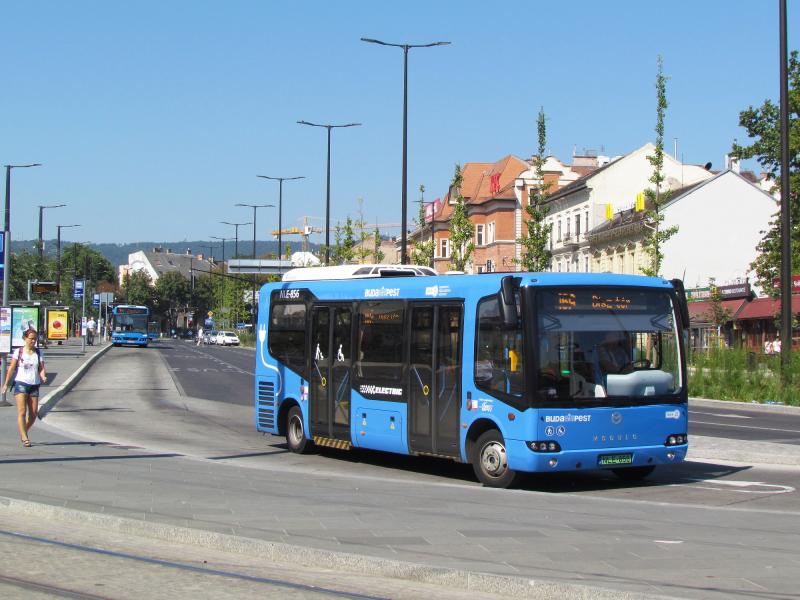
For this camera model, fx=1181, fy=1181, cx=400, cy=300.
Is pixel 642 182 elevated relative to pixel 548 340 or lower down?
elevated

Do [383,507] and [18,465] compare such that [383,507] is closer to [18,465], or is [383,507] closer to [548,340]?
[548,340]

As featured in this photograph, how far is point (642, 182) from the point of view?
255 feet

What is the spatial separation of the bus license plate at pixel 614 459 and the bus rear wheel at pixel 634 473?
3.93ft

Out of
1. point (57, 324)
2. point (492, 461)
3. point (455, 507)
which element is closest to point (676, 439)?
point (492, 461)

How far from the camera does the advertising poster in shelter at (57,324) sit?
193 feet

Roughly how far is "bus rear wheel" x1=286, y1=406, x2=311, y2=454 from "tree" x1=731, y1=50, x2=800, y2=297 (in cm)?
3738

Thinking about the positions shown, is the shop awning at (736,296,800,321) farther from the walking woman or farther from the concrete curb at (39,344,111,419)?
the walking woman

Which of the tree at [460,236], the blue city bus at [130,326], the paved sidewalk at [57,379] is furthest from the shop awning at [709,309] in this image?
the blue city bus at [130,326]

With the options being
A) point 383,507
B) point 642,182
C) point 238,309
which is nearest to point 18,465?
point 383,507

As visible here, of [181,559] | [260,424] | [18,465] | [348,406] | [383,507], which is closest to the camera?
[181,559]

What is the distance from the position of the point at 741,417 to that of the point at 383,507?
18.6m

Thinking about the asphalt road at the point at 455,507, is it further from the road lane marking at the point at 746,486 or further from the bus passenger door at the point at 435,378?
the bus passenger door at the point at 435,378

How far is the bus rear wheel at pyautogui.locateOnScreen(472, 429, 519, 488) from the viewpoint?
48.0 ft

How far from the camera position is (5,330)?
88.4 ft
